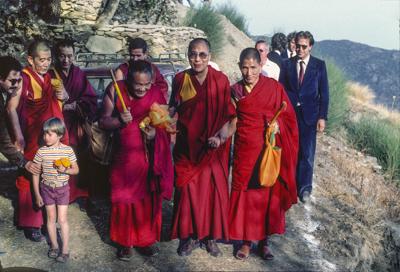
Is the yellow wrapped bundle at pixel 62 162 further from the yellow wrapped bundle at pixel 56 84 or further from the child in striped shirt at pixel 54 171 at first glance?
the yellow wrapped bundle at pixel 56 84

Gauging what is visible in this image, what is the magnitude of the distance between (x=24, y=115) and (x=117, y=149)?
93 cm

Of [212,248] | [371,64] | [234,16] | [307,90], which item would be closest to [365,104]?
[234,16]

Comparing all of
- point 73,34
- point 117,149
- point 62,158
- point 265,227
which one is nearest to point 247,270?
point 265,227

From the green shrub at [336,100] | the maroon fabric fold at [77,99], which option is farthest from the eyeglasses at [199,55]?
the green shrub at [336,100]

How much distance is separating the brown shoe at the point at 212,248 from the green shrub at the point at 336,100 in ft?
29.5

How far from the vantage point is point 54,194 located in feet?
14.2

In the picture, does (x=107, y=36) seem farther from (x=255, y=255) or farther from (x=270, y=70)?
(x=255, y=255)

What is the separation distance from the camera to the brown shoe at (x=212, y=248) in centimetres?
482

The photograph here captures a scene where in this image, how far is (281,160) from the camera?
15.6ft

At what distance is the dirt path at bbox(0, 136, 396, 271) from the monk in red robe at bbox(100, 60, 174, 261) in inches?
15.5

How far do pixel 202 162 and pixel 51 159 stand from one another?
1.28 meters

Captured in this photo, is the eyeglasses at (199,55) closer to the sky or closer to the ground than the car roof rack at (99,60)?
closer to the sky

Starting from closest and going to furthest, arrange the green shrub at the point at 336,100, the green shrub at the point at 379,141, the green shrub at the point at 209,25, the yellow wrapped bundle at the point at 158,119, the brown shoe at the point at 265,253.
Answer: the yellow wrapped bundle at the point at 158,119
the brown shoe at the point at 265,253
the green shrub at the point at 379,141
the green shrub at the point at 336,100
the green shrub at the point at 209,25

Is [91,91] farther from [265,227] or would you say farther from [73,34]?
[73,34]
